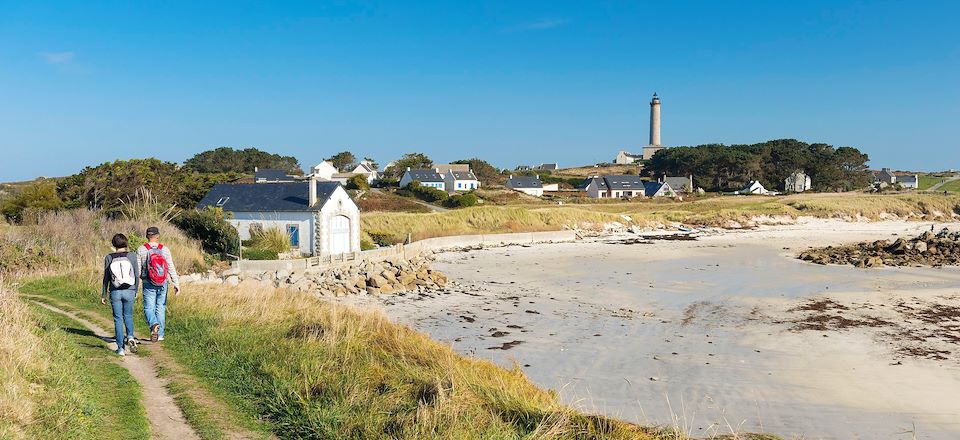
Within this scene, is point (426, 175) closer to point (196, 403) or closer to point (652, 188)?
point (652, 188)

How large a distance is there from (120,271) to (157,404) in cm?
242

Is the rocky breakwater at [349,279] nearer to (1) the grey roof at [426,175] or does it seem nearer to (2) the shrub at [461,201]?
(2) the shrub at [461,201]

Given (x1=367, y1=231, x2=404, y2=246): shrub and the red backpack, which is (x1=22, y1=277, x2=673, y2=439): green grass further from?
(x1=367, y1=231, x2=404, y2=246): shrub

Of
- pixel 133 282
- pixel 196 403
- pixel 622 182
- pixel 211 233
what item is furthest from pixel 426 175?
pixel 196 403

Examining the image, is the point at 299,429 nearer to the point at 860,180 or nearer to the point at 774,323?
the point at 774,323

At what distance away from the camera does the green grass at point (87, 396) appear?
16.8 ft

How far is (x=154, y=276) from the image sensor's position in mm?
8156

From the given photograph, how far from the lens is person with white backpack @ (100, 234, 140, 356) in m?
7.68

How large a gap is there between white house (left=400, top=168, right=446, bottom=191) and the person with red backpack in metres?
67.4

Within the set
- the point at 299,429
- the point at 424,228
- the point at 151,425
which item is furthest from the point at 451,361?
the point at 424,228

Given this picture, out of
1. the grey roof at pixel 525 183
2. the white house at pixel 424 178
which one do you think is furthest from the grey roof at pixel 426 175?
the grey roof at pixel 525 183

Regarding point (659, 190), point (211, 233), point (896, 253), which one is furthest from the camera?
point (659, 190)

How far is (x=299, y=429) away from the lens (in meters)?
Answer: 5.58

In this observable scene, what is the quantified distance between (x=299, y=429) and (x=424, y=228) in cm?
3559
